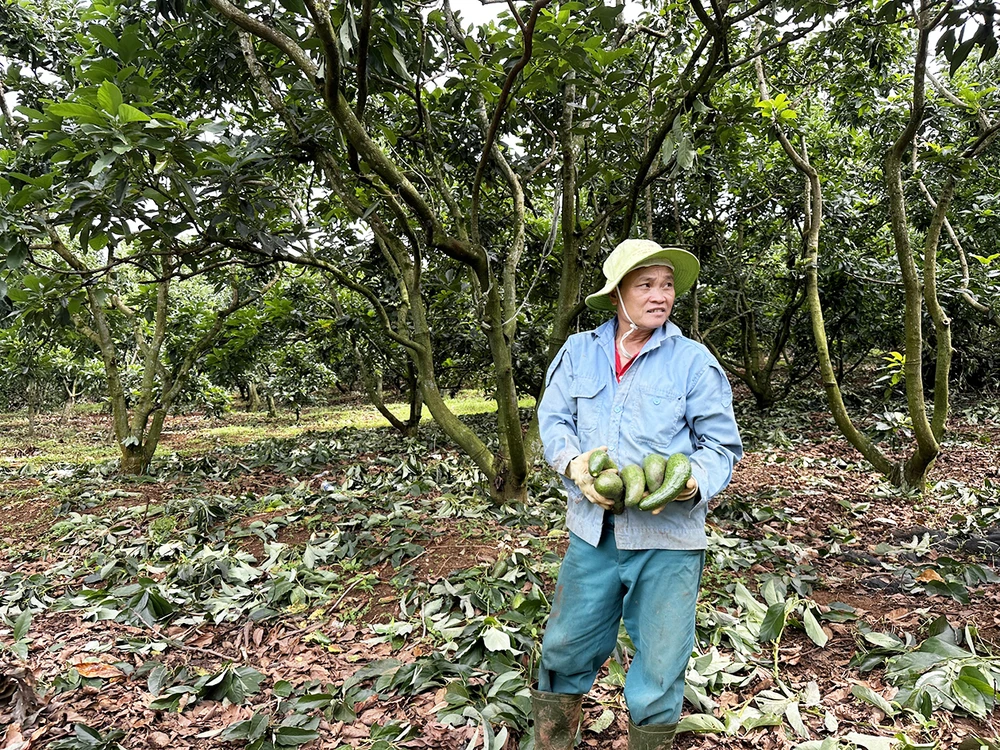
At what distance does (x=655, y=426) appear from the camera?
176 cm

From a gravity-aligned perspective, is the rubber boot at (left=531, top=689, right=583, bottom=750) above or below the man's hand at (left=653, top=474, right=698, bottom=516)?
below

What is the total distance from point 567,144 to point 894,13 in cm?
179

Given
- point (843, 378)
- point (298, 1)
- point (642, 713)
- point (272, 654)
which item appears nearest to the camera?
point (642, 713)

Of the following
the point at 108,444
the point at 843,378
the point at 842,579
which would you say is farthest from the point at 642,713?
the point at 108,444

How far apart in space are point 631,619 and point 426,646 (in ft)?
3.70

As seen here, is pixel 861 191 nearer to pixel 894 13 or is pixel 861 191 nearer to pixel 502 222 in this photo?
pixel 502 222

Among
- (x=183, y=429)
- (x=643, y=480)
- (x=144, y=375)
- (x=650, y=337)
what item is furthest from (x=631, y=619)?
(x=183, y=429)

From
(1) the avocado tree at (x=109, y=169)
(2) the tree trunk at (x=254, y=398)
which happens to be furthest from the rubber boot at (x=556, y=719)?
(2) the tree trunk at (x=254, y=398)

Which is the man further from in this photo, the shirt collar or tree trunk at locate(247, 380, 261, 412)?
tree trunk at locate(247, 380, 261, 412)

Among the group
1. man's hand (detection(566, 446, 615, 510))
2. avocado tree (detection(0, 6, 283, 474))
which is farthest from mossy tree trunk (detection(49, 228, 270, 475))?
man's hand (detection(566, 446, 615, 510))

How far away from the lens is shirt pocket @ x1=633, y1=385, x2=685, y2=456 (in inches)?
69.1

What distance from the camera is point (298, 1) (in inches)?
90.3

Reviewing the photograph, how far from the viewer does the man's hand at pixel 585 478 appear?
1.62 m

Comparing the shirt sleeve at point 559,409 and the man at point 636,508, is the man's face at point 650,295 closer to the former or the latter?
the man at point 636,508
